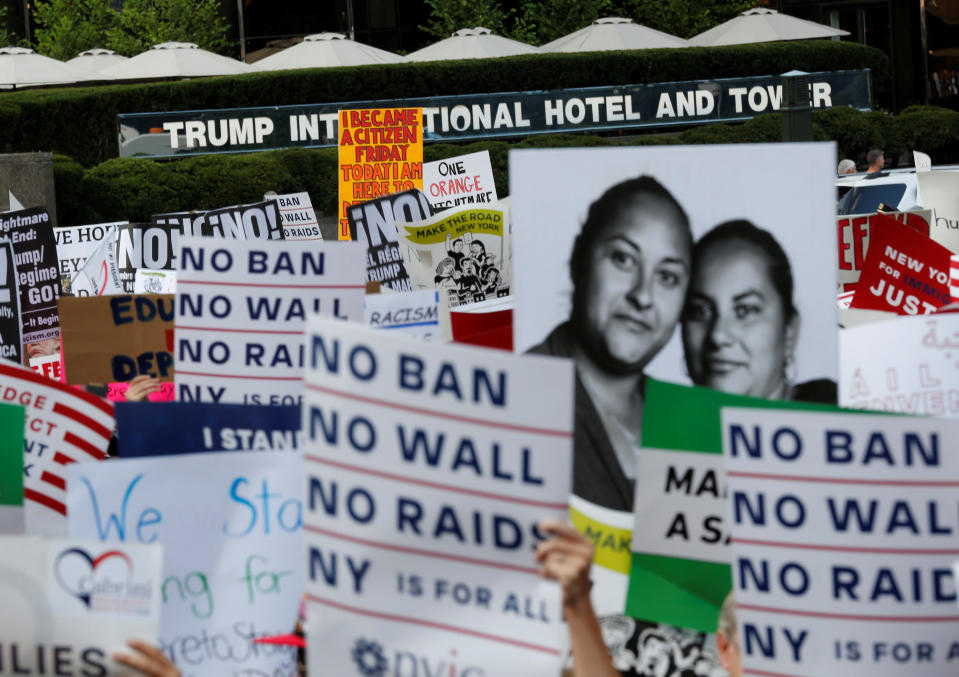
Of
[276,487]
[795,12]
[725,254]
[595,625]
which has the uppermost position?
[795,12]

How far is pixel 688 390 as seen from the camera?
3484mm

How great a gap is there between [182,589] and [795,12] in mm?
33457

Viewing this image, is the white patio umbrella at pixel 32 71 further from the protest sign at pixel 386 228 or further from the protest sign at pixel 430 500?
the protest sign at pixel 430 500

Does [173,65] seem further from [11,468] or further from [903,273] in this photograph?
[11,468]

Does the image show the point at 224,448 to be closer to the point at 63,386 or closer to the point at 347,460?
the point at 63,386

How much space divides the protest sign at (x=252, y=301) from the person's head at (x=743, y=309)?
5.54 feet

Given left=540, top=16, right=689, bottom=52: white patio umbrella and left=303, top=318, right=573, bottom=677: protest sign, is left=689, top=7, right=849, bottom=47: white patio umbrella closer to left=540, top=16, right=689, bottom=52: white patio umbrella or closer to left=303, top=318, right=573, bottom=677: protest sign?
left=540, top=16, right=689, bottom=52: white patio umbrella

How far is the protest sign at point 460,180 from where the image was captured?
12641mm

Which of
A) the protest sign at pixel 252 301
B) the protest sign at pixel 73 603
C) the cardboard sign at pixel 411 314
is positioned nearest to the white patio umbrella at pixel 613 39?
the cardboard sign at pixel 411 314

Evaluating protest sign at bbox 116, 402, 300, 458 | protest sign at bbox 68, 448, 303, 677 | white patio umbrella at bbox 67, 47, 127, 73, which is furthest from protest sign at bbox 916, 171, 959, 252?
white patio umbrella at bbox 67, 47, 127, 73

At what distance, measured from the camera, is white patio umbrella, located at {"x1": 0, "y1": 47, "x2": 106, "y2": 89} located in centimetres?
2370

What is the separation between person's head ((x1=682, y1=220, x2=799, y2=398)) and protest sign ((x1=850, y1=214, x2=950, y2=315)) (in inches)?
97.5

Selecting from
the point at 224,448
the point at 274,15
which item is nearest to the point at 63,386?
the point at 224,448

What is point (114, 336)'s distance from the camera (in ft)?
22.3
